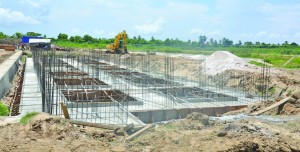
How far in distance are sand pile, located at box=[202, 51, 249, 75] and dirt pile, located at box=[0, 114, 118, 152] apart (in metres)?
15.1

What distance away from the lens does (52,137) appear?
22.4 ft

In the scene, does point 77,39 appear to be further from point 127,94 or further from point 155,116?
point 155,116

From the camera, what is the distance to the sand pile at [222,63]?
70.6 feet

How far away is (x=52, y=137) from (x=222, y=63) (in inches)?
685

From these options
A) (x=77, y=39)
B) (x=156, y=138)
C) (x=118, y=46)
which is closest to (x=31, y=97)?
(x=156, y=138)

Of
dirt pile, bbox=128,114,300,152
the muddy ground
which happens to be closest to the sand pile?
the muddy ground

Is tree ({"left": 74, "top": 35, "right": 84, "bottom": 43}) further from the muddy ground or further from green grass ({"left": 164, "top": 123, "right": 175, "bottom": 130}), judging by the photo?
green grass ({"left": 164, "top": 123, "right": 175, "bottom": 130})

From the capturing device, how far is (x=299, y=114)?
9906mm

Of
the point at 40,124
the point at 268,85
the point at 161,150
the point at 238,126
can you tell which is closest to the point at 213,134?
the point at 238,126

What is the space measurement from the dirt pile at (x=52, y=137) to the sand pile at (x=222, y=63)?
1512cm

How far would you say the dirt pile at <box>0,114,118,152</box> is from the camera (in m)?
6.27

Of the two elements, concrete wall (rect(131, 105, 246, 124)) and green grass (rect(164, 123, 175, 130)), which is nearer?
green grass (rect(164, 123, 175, 130))

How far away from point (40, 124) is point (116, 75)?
1244 centimetres

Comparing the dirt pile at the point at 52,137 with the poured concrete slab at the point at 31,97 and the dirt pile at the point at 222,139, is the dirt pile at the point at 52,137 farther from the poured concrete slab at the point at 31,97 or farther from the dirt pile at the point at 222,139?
the poured concrete slab at the point at 31,97
